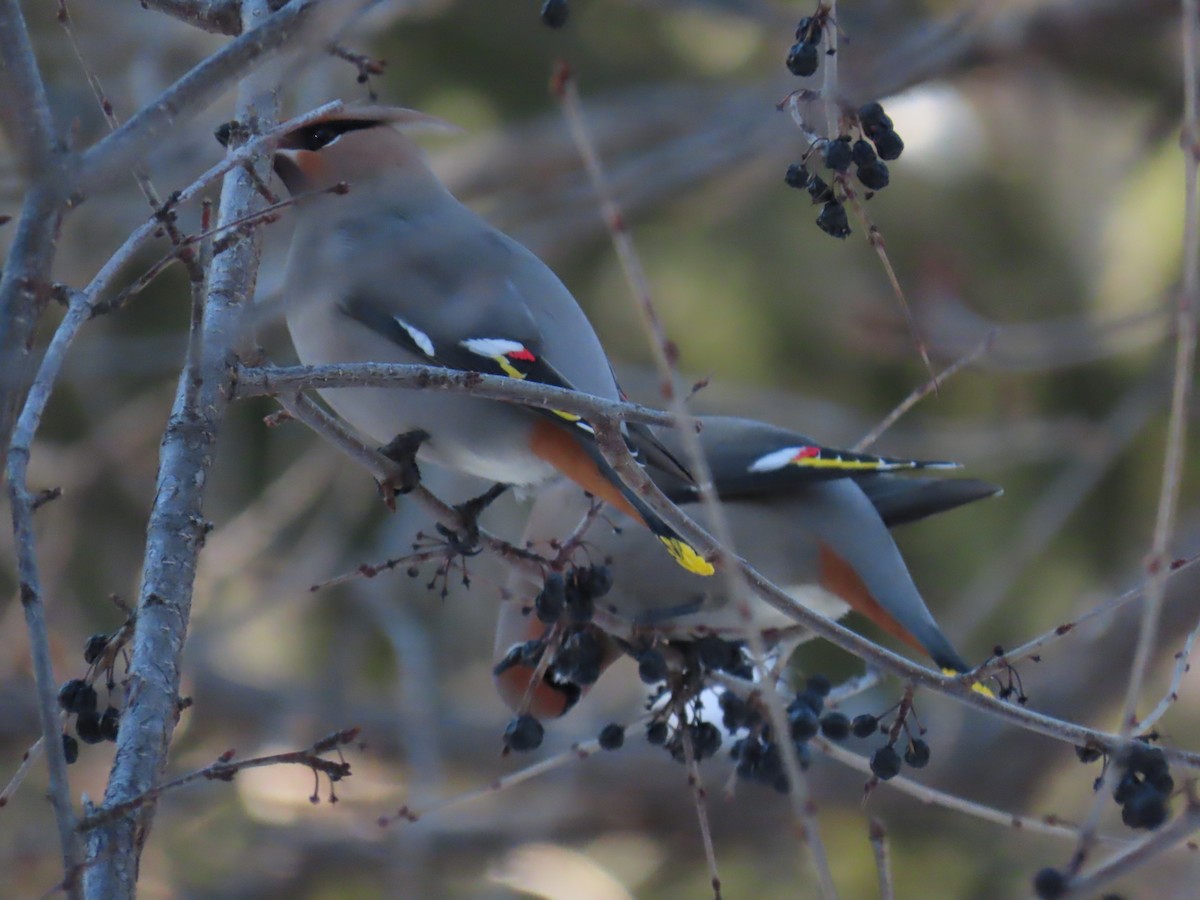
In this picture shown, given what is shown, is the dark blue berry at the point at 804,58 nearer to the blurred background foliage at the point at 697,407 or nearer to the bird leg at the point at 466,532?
the bird leg at the point at 466,532

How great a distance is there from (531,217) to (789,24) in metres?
1.15

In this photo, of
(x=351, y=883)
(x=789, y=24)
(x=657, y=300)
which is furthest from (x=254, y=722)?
(x=789, y=24)

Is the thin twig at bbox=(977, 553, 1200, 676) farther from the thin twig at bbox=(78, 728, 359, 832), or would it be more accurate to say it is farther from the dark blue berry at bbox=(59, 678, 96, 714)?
the dark blue berry at bbox=(59, 678, 96, 714)

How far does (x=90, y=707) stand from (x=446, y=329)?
1.14 metres

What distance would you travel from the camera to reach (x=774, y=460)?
3.73m

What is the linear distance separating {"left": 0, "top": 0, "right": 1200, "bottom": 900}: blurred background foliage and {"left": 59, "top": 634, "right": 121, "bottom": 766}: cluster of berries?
243 cm

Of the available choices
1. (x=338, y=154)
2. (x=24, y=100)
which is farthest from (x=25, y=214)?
(x=338, y=154)

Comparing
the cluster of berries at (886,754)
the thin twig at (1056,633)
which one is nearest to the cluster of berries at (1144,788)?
the thin twig at (1056,633)

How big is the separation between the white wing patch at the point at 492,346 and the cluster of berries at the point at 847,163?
3.16ft

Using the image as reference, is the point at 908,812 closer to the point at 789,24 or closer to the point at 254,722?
the point at 254,722

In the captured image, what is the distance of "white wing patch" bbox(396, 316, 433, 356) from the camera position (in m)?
3.09

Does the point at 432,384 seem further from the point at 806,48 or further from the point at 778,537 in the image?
the point at 778,537

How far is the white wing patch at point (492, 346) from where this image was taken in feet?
9.84

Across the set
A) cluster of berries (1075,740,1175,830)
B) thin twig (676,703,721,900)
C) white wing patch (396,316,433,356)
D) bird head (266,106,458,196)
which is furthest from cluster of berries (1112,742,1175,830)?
bird head (266,106,458,196)
